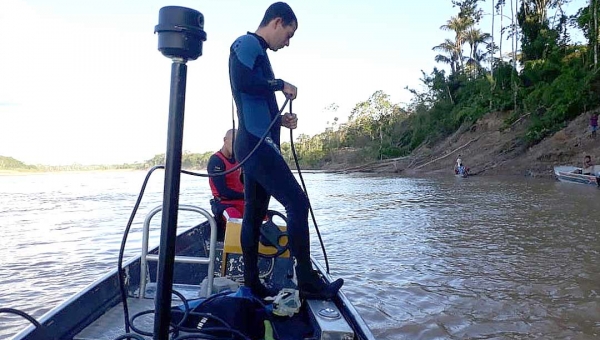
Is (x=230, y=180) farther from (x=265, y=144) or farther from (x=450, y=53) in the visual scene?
(x=450, y=53)

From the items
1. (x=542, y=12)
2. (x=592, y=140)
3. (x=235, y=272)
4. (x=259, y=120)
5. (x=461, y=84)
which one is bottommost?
(x=235, y=272)

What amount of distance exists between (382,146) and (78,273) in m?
45.0

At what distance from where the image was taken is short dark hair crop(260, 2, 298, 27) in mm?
2758

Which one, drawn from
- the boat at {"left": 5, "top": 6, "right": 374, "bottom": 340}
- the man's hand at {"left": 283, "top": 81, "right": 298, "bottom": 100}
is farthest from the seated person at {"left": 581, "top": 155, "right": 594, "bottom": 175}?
the man's hand at {"left": 283, "top": 81, "right": 298, "bottom": 100}

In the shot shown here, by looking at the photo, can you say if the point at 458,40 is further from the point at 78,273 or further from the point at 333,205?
the point at 78,273

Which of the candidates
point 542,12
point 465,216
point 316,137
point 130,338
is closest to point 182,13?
point 130,338

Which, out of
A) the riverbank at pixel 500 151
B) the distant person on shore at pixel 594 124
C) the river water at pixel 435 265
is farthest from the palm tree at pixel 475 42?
the river water at pixel 435 265

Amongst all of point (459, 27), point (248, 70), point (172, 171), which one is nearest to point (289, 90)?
point (248, 70)

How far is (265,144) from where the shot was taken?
2.67 meters

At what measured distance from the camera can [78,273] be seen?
5641 mm

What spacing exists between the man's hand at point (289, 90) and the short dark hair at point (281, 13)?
42 centimetres

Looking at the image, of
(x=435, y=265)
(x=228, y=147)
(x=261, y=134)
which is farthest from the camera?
(x=435, y=265)

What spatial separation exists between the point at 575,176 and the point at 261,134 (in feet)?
60.8

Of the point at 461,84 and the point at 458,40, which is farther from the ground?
the point at 458,40
